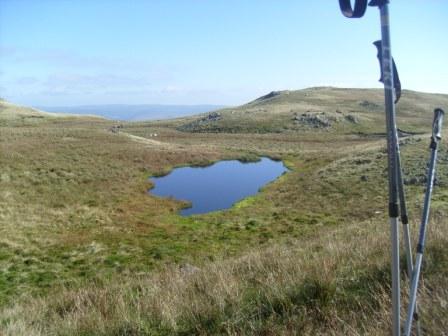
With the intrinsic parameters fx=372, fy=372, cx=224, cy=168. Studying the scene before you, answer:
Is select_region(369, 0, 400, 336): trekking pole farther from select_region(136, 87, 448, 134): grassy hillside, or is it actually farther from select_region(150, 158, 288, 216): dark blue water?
select_region(136, 87, 448, 134): grassy hillside

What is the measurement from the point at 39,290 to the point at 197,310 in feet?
37.8

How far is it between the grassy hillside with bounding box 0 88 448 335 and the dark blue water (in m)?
1.77

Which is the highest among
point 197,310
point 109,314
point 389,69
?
point 389,69

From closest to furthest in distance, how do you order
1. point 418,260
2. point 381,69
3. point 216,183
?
point 381,69 → point 418,260 → point 216,183

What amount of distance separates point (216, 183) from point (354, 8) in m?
34.3

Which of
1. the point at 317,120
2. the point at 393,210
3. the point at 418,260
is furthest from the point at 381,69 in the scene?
the point at 317,120

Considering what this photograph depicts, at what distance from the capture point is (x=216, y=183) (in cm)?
3712

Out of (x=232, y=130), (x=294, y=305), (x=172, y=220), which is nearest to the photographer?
(x=294, y=305)

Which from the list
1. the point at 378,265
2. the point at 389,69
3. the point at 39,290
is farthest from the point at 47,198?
the point at 389,69

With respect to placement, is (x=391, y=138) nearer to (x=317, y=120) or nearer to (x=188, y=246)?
(x=188, y=246)

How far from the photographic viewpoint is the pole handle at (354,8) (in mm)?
2949

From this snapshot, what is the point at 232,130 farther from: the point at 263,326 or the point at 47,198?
the point at 263,326

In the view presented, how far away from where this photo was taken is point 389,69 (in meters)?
2.76

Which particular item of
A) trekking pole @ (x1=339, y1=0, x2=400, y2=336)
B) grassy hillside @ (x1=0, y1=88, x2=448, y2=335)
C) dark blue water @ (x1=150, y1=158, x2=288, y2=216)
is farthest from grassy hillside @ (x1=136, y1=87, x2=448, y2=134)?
trekking pole @ (x1=339, y1=0, x2=400, y2=336)
